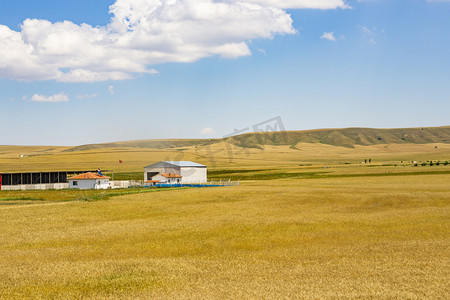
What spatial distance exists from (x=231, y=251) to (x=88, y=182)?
68.0 meters

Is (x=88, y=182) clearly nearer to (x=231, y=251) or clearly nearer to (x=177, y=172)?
(x=177, y=172)

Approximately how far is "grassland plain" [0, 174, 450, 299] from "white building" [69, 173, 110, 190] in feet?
137

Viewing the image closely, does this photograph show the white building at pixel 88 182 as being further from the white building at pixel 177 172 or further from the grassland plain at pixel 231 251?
the grassland plain at pixel 231 251

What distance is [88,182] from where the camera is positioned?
285 feet

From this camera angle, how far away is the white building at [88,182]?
86.4m

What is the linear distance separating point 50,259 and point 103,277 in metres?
5.69

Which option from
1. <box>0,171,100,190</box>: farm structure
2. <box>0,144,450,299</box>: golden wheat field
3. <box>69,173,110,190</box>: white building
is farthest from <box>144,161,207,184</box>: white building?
<box>0,144,450,299</box>: golden wheat field

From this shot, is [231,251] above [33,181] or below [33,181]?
below

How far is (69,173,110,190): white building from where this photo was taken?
86.4 m

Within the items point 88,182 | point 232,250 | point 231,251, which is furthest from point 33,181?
point 231,251

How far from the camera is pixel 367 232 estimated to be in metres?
29.0

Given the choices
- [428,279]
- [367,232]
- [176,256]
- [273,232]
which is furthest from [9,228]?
[428,279]

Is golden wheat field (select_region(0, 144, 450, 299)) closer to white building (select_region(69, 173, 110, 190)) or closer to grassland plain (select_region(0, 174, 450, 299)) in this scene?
grassland plain (select_region(0, 174, 450, 299))

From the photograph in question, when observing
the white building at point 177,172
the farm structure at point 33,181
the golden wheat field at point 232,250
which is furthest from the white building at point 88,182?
the golden wheat field at point 232,250
